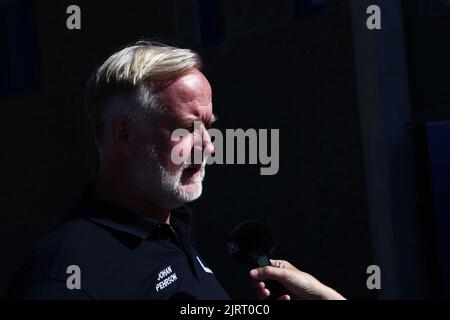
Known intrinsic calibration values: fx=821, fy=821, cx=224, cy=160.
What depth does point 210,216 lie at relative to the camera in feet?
36.9

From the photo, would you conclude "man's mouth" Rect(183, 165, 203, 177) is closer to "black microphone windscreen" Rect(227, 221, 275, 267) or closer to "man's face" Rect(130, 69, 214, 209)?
"man's face" Rect(130, 69, 214, 209)

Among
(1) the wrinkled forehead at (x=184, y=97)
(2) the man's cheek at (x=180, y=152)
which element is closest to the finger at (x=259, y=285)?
(2) the man's cheek at (x=180, y=152)

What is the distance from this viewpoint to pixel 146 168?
269 centimetres

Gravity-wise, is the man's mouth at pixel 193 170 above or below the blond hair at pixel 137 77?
below

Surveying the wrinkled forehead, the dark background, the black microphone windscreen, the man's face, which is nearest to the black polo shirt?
the man's face

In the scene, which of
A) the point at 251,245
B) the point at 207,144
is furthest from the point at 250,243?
the point at 207,144

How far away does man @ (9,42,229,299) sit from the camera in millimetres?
2518

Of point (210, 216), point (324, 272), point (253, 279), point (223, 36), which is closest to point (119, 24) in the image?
point (223, 36)

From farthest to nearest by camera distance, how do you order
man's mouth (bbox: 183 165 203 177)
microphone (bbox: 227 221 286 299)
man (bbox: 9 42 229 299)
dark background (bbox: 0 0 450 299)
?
dark background (bbox: 0 0 450 299) < microphone (bbox: 227 221 286 299) < man's mouth (bbox: 183 165 203 177) < man (bbox: 9 42 229 299)

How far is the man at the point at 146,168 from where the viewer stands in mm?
2518

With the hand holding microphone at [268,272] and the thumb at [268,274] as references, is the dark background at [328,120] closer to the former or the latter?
the hand holding microphone at [268,272]
